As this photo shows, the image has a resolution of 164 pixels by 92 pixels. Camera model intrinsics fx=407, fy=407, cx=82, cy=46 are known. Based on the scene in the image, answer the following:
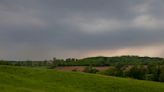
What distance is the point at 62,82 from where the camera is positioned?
191 feet

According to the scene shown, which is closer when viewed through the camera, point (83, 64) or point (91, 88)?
point (91, 88)

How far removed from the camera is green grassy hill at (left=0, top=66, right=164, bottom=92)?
169ft

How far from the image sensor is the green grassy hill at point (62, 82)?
169 feet

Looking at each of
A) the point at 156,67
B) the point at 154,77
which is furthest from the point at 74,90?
the point at 156,67

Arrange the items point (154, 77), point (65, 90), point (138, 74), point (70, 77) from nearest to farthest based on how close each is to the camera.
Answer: point (65, 90), point (70, 77), point (154, 77), point (138, 74)

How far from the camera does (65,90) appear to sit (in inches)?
2002

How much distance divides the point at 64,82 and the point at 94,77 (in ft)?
23.3

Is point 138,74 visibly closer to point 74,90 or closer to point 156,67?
point 156,67

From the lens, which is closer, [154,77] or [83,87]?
[83,87]

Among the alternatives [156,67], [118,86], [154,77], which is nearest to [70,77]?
[118,86]

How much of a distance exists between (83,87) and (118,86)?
5.39 m

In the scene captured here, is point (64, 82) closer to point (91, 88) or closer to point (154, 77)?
point (91, 88)

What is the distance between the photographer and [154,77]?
101250 millimetres

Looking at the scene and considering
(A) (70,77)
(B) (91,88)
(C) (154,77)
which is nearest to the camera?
(B) (91,88)
